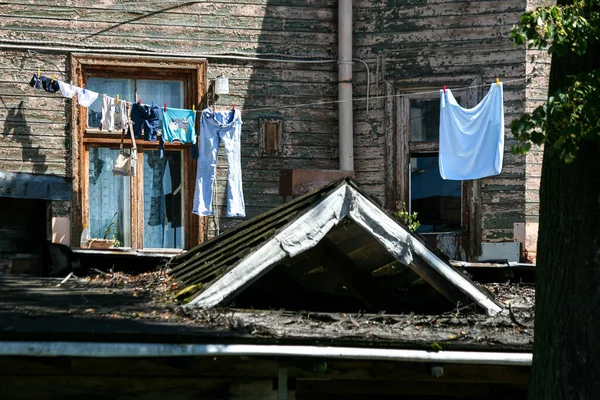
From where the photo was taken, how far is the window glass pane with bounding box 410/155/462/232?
1630cm

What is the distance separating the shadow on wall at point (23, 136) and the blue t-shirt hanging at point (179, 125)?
1886 mm

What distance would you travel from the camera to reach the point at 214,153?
50.5 feet

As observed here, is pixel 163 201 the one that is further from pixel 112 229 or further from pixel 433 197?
pixel 433 197

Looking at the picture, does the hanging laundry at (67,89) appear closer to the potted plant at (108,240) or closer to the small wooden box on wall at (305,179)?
the potted plant at (108,240)

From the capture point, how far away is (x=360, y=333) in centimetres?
785

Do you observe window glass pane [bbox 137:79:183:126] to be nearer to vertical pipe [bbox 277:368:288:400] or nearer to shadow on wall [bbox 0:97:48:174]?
shadow on wall [bbox 0:97:48:174]

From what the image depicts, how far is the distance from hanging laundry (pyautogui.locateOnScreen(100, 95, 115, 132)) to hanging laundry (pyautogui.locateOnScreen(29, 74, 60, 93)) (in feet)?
2.04

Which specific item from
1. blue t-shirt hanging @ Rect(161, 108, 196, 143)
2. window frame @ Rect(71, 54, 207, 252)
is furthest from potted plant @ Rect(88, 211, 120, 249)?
blue t-shirt hanging @ Rect(161, 108, 196, 143)

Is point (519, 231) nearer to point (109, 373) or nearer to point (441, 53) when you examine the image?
point (441, 53)

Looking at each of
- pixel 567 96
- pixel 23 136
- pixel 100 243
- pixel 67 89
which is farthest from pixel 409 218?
pixel 567 96

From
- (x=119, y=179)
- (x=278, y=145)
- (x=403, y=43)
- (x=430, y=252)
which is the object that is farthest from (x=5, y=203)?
(x=430, y=252)

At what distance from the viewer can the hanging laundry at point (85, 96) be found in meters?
14.8

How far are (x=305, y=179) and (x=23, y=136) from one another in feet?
15.5

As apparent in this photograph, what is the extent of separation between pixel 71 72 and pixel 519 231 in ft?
21.0
